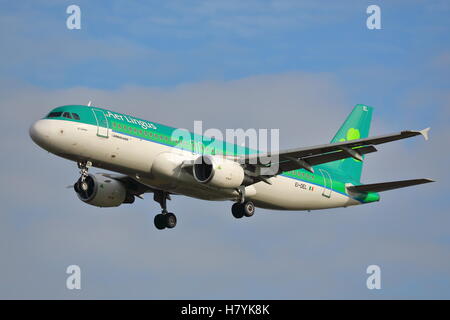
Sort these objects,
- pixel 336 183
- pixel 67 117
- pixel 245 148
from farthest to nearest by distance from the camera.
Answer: pixel 336 183, pixel 245 148, pixel 67 117

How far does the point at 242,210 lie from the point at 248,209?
0.35 m

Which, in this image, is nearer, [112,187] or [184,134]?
[184,134]

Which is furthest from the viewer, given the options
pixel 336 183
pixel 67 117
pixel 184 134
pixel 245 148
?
pixel 336 183

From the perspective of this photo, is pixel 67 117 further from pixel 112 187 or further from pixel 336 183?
pixel 336 183

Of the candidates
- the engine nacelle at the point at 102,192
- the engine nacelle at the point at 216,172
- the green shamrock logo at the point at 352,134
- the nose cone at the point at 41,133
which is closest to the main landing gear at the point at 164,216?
the engine nacelle at the point at 102,192

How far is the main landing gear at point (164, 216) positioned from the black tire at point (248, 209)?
5.57 meters

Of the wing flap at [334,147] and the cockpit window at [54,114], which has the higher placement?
the cockpit window at [54,114]

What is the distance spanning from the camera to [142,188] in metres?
56.1

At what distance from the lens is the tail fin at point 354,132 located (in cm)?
6172

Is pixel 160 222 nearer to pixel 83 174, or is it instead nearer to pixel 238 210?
pixel 238 210

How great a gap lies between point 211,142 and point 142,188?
602cm

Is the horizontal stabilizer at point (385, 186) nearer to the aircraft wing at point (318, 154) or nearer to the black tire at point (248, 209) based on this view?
the aircraft wing at point (318, 154)

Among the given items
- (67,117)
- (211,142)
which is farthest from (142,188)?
(67,117)

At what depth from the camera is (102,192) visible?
2149 inches
